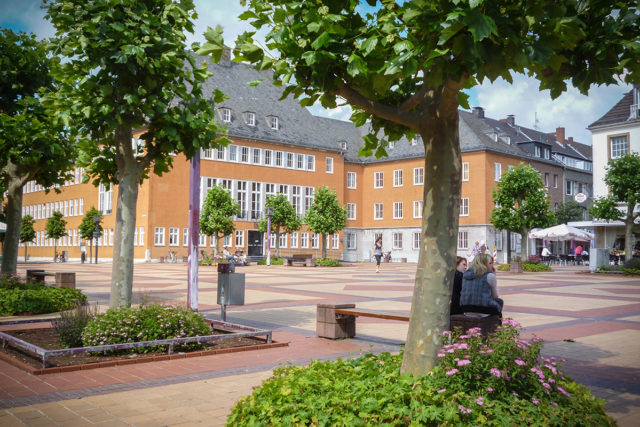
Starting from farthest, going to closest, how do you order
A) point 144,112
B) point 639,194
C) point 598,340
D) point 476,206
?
point 476,206
point 639,194
point 598,340
point 144,112

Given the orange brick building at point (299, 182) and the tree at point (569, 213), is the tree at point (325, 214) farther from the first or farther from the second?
the tree at point (569, 213)

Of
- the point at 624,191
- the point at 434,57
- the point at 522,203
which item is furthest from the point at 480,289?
the point at 522,203

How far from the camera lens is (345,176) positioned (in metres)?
63.3

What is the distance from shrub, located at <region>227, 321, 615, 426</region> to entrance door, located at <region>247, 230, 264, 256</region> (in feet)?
168

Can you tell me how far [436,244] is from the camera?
4.70 m

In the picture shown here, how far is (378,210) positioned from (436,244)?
59023 millimetres

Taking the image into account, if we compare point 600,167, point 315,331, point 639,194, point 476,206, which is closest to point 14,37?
point 315,331

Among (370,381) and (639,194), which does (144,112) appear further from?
(639,194)

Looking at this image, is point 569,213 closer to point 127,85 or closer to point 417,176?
point 417,176

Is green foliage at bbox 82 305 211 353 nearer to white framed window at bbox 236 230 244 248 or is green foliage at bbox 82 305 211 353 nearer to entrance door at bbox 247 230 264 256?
white framed window at bbox 236 230 244 248

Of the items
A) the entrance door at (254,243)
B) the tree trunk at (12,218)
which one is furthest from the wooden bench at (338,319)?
the entrance door at (254,243)

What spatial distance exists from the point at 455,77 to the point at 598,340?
291 inches

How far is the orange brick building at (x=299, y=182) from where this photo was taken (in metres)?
51.0

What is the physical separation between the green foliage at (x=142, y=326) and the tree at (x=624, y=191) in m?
31.4
